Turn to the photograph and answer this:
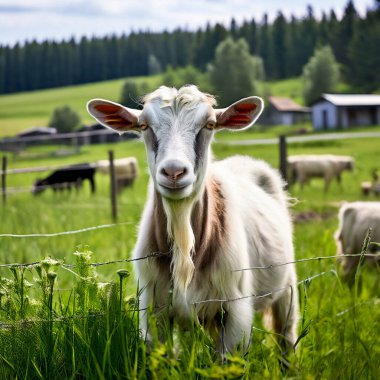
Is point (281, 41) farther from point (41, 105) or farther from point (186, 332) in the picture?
point (186, 332)

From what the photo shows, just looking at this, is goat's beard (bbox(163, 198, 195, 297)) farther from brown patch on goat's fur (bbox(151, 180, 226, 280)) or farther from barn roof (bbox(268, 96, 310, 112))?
barn roof (bbox(268, 96, 310, 112))

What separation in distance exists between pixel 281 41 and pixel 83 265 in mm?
124218

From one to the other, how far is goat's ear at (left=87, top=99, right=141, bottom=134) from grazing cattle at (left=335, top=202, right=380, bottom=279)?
137 inches

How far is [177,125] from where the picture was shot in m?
3.87

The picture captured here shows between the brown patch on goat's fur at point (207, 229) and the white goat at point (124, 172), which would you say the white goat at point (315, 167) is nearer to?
the white goat at point (124, 172)

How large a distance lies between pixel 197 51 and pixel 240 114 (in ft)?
391

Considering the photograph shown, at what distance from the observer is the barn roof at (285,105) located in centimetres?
9369

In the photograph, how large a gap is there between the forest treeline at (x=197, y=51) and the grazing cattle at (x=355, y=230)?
3581 inches

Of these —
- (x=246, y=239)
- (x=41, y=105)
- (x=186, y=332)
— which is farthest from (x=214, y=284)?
(x=41, y=105)

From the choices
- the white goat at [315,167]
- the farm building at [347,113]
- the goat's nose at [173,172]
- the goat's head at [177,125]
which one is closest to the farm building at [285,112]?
the farm building at [347,113]

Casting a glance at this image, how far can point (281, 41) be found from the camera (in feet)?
404

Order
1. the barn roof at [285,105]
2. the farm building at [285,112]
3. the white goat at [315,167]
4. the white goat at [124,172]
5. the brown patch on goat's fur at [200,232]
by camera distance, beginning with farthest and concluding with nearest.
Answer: the barn roof at [285,105] < the farm building at [285,112] < the white goat at [124,172] < the white goat at [315,167] < the brown patch on goat's fur at [200,232]

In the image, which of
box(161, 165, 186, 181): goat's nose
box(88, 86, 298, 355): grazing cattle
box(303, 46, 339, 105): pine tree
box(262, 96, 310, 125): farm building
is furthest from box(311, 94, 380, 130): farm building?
box(161, 165, 186, 181): goat's nose

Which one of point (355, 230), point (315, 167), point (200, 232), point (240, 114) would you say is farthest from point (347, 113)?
point (200, 232)
